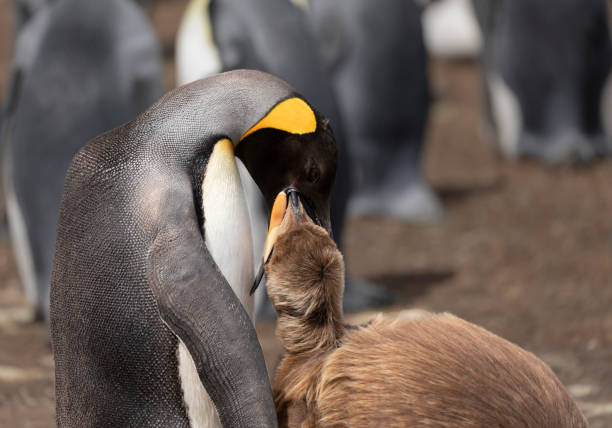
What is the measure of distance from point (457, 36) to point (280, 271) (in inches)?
387

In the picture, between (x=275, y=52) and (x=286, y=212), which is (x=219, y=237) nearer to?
(x=286, y=212)

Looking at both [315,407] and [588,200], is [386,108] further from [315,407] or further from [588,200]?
[315,407]

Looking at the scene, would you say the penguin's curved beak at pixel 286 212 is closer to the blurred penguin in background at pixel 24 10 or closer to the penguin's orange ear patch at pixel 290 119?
the penguin's orange ear patch at pixel 290 119

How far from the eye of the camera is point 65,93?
4.04 m

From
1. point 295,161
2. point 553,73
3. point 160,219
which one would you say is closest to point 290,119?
point 295,161

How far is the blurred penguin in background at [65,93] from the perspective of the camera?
4023 millimetres

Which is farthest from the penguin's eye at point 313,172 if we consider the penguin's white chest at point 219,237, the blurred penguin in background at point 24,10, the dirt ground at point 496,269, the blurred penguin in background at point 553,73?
the blurred penguin in background at point 553,73

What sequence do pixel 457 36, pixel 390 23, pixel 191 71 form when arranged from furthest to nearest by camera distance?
pixel 457 36 < pixel 390 23 < pixel 191 71

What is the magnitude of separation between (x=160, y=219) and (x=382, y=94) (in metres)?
4.38

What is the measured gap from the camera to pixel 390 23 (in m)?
6.18

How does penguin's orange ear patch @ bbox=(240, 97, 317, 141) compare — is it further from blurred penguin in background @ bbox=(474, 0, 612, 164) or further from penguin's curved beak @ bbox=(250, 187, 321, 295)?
blurred penguin in background @ bbox=(474, 0, 612, 164)

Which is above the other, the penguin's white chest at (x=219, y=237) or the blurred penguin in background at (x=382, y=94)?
the penguin's white chest at (x=219, y=237)

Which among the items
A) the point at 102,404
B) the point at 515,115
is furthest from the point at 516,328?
the point at 515,115

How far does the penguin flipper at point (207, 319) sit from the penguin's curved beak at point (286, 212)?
0.37ft
